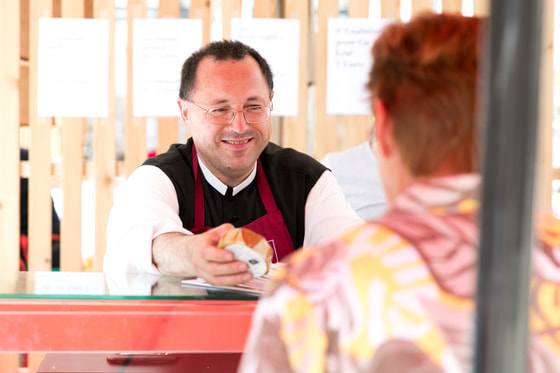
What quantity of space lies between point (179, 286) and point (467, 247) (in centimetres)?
78

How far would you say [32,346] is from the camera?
3.61 ft

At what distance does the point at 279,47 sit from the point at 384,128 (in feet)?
7.88

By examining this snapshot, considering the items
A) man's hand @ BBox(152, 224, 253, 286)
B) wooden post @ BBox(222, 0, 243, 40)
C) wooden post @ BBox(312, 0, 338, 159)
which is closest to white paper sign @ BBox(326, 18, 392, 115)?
wooden post @ BBox(312, 0, 338, 159)

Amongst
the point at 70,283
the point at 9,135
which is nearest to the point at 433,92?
the point at 70,283

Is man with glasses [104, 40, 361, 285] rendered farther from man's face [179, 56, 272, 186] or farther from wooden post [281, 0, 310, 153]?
wooden post [281, 0, 310, 153]

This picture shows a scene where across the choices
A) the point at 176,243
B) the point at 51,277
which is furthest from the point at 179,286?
the point at 51,277

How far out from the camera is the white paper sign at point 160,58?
298cm

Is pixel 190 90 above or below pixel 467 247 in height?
above

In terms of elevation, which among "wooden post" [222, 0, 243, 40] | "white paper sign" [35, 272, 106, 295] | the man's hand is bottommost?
"white paper sign" [35, 272, 106, 295]

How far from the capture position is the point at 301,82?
10.1 ft

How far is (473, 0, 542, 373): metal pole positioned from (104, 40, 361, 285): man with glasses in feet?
4.84

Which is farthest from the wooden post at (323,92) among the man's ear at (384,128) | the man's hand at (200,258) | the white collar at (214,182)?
the man's ear at (384,128)

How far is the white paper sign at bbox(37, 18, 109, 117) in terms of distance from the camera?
2957 mm

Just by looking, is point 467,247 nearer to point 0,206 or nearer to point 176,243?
point 176,243
